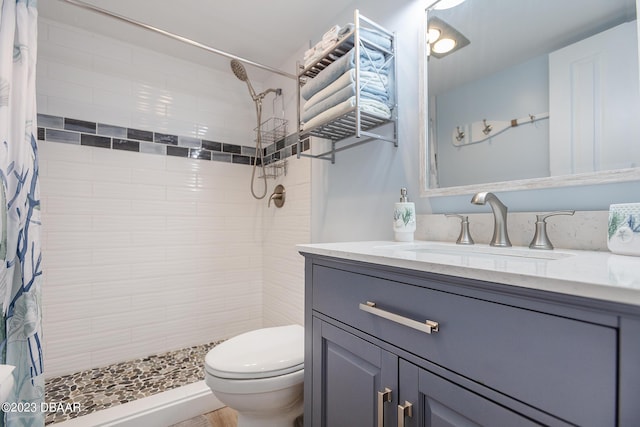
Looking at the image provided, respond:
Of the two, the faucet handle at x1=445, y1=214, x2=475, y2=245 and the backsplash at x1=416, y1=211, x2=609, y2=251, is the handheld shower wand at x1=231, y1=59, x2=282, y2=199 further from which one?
the faucet handle at x1=445, y1=214, x2=475, y2=245

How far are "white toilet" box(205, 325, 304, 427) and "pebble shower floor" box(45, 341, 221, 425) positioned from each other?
2.24 ft

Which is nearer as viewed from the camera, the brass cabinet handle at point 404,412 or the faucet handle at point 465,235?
the brass cabinet handle at point 404,412

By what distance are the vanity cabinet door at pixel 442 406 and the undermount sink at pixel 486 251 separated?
0.40 meters

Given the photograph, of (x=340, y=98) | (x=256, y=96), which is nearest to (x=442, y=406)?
(x=340, y=98)

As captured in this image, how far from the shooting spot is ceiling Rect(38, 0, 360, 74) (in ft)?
5.24

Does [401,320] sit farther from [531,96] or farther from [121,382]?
[121,382]

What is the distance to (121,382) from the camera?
1.65 meters

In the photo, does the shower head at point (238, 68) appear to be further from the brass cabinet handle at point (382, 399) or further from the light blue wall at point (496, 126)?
the brass cabinet handle at point (382, 399)

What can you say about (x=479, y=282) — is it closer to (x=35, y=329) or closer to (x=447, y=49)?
(x=447, y=49)

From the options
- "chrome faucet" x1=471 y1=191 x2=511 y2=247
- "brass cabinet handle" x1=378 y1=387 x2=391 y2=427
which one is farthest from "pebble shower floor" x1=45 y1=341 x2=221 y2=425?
"chrome faucet" x1=471 y1=191 x2=511 y2=247

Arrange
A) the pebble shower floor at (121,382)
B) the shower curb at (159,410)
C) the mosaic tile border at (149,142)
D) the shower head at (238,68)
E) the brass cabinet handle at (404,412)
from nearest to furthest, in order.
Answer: the brass cabinet handle at (404,412) < the shower curb at (159,410) < the pebble shower floor at (121,382) < the mosaic tile border at (149,142) < the shower head at (238,68)

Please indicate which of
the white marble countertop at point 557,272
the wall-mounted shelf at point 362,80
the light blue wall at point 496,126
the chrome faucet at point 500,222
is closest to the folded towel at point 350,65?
the wall-mounted shelf at point 362,80

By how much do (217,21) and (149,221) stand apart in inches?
54.4

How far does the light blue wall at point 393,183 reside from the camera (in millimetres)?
875
